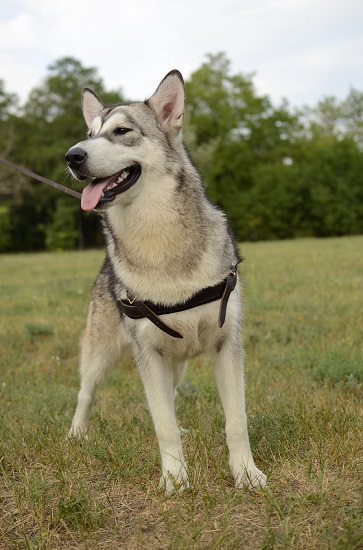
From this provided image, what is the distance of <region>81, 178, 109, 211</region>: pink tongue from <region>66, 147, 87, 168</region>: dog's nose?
6.3 inches

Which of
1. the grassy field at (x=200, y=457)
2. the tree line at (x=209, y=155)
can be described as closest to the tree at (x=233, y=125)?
the tree line at (x=209, y=155)

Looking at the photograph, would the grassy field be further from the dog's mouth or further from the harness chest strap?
the dog's mouth

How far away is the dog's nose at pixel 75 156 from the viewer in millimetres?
3012

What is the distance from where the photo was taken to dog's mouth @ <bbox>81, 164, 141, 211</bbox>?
10.1ft

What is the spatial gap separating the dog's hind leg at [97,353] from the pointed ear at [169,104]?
150cm

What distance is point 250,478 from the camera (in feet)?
9.29

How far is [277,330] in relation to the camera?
6.66 metres

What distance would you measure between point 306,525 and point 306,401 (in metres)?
1.73

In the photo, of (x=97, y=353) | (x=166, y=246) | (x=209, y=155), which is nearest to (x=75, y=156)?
(x=166, y=246)

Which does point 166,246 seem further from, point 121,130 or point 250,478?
point 250,478

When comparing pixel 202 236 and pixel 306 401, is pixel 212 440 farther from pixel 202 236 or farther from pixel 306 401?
pixel 202 236

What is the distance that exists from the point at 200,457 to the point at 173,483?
310 millimetres

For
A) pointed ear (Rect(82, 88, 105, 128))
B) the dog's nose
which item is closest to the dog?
the dog's nose

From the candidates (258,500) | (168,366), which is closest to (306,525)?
(258,500)
